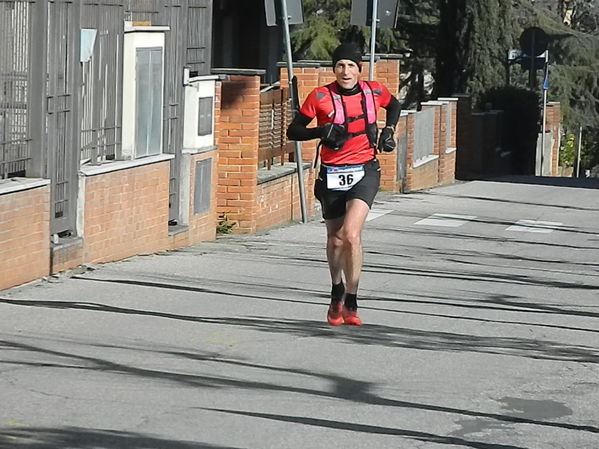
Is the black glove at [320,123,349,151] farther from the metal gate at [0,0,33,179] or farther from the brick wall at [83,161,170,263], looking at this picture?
the brick wall at [83,161,170,263]

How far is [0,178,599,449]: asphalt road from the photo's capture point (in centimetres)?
689

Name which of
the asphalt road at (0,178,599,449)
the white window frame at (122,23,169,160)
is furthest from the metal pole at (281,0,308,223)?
the white window frame at (122,23,169,160)

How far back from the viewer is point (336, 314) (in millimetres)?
10055

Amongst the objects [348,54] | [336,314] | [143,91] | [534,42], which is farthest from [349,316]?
[534,42]

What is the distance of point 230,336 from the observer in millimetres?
9445

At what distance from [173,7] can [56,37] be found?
3723mm

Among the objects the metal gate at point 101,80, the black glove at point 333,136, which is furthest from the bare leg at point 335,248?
the metal gate at point 101,80

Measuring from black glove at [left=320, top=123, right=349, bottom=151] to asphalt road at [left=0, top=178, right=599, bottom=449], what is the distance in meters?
1.21

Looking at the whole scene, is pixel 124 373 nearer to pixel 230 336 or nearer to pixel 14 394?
pixel 14 394

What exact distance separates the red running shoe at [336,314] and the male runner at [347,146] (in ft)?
0.56

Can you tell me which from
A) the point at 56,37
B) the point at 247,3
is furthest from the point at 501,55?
the point at 56,37

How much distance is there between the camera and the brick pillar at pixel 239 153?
56.1 feet

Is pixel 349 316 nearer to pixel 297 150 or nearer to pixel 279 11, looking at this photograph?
pixel 297 150

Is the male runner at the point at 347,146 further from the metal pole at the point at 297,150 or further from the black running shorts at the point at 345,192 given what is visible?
the metal pole at the point at 297,150
